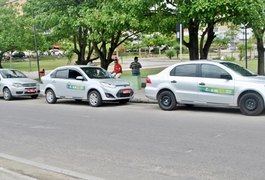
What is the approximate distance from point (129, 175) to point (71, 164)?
1.20 metres

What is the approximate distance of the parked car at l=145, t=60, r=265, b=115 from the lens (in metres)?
12.0

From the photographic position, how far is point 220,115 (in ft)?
39.7

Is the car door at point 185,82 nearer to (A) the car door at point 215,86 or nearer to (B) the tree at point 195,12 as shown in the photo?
(A) the car door at point 215,86

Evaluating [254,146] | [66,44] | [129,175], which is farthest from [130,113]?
[66,44]

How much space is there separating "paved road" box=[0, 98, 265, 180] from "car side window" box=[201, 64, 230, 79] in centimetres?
111

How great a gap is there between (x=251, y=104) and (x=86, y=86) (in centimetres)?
653

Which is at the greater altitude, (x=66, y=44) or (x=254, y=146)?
(x=66, y=44)

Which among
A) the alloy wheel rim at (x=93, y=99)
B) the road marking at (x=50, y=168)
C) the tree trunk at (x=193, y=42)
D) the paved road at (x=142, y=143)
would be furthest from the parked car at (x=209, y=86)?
the road marking at (x=50, y=168)

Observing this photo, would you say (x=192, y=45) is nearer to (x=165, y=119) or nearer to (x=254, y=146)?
(x=165, y=119)

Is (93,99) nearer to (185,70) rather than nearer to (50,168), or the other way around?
(185,70)

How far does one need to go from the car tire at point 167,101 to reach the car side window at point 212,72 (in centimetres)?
129

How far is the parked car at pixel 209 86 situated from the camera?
39.5ft

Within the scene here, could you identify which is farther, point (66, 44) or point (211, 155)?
point (66, 44)

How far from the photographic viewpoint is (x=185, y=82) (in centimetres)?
Result: 1334
